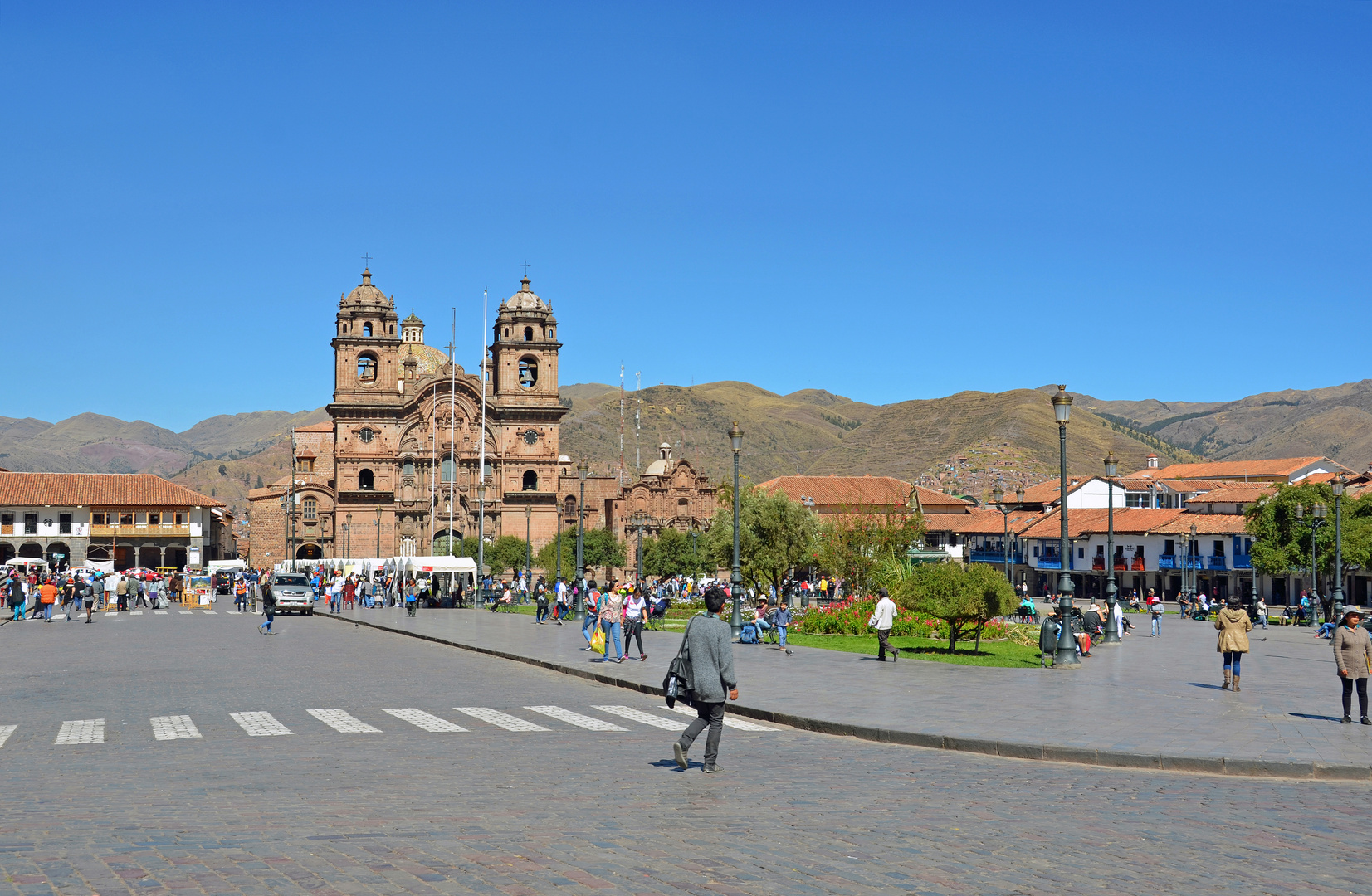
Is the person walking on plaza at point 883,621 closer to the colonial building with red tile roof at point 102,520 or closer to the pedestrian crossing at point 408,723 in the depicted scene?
the pedestrian crossing at point 408,723

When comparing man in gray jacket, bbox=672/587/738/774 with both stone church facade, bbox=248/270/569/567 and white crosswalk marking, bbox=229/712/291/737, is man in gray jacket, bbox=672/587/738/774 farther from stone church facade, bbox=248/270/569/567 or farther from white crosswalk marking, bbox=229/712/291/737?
stone church facade, bbox=248/270/569/567

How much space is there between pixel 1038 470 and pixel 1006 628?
140 meters

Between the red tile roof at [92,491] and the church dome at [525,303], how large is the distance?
2655 cm

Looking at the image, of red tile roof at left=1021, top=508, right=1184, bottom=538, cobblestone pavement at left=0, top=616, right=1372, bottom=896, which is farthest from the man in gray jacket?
red tile roof at left=1021, top=508, right=1184, bottom=538

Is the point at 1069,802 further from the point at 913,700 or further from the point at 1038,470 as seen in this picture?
the point at 1038,470

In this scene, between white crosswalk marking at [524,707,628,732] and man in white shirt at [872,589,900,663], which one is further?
man in white shirt at [872,589,900,663]

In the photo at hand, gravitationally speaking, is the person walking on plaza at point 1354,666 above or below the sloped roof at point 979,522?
below

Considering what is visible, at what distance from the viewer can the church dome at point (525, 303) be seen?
96000mm

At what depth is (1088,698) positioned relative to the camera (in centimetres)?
1658

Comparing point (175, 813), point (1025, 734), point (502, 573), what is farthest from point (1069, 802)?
point (502, 573)

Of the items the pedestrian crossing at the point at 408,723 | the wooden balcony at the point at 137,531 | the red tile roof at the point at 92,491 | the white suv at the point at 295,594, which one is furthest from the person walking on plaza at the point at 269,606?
the wooden balcony at the point at 137,531

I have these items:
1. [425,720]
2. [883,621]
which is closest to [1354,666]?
[883,621]

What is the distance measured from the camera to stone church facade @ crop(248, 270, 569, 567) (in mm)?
93562

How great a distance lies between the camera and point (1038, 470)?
547 ft
